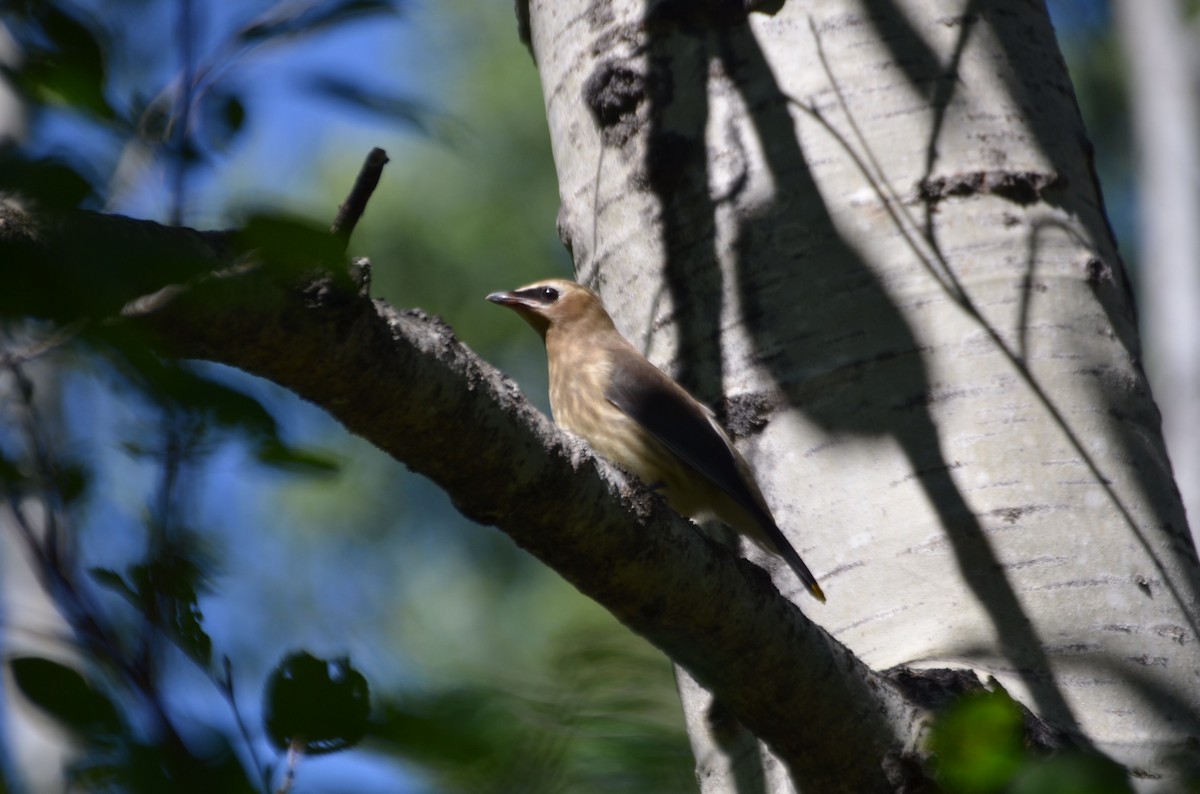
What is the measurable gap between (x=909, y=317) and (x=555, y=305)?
240 centimetres

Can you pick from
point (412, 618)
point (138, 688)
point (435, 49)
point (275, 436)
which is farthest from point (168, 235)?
point (435, 49)

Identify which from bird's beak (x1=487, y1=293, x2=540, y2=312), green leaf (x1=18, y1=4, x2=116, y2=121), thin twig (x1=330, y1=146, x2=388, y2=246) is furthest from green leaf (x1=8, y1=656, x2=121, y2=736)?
bird's beak (x1=487, y1=293, x2=540, y2=312)

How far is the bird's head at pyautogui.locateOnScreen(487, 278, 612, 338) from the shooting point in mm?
5086

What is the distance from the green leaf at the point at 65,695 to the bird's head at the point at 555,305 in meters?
3.82

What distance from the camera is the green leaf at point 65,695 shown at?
3.55 ft

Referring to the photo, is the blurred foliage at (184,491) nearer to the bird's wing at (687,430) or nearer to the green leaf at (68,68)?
the green leaf at (68,68)

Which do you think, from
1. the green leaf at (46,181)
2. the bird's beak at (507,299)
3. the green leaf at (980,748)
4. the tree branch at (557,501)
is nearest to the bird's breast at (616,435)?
the bird's beak at (507,299)

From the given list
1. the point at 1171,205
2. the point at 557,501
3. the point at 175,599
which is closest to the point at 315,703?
the point at 175,599

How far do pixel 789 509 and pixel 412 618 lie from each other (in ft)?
17.4

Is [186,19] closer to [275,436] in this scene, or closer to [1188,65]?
[275,436]

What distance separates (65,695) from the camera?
1.11m

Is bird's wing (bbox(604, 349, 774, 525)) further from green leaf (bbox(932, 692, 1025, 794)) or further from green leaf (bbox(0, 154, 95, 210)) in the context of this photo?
green leaf (bbox(0, 154, 95, 210))

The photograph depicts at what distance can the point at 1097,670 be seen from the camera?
2.72m

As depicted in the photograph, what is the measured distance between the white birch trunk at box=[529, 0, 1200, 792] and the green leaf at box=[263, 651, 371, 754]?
1.82 metres
